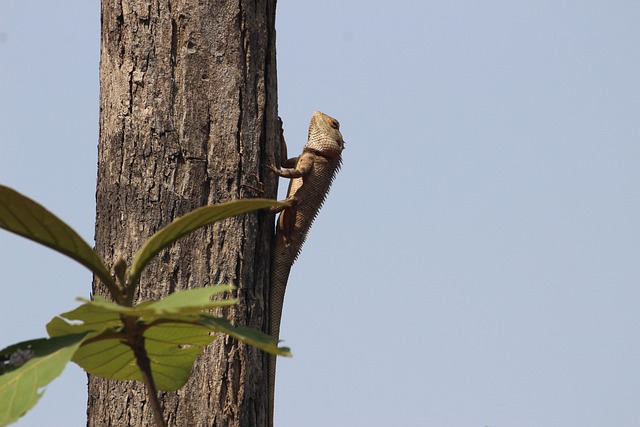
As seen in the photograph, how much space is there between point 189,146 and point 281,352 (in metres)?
1.87

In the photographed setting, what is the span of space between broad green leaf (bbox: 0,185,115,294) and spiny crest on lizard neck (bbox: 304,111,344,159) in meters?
3.71

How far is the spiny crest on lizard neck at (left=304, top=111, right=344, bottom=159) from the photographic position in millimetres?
5016

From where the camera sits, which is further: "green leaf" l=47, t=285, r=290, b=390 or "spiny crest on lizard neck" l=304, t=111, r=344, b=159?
"spiny crest on lizard neck" l=304, t=111, r=344, b=159

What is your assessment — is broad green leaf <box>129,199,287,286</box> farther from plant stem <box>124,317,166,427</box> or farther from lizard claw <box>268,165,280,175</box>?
lizard claw <box>268,165,280,175</box>

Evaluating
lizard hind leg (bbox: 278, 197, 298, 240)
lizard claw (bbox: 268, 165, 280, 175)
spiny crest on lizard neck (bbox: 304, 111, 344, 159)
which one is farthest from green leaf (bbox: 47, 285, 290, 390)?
spiny crest on lizard neck (bbox: 304, 111, 344, 159)

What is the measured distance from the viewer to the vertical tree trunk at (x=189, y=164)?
2943 mm

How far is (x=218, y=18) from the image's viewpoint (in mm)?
3189

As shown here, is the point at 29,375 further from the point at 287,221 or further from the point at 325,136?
the point at 325,136

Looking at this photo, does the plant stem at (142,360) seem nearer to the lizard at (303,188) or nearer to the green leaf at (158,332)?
the green leaf at (158,332)

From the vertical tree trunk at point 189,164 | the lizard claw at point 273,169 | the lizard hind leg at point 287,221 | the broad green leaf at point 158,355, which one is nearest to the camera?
the broad green leaf at point 158,355

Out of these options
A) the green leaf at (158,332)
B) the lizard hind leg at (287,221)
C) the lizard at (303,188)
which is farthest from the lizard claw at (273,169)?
the green leaf at (158,332)

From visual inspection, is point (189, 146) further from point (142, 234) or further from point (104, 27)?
point (104, 27)

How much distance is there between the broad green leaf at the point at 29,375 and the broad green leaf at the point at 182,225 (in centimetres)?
15

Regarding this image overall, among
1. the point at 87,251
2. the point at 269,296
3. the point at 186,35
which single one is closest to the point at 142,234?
the point at 269,296
